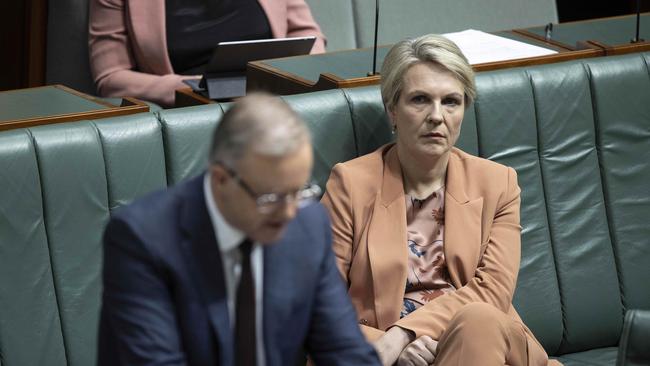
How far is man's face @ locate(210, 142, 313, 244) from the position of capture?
4.55ft

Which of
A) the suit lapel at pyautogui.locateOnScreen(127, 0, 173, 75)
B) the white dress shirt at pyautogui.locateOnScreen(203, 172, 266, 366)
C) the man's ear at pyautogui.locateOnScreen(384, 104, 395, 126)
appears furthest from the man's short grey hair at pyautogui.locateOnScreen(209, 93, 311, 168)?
the suit lapel at pyautogui.locateOnScreen(127, 0, 173, 75)

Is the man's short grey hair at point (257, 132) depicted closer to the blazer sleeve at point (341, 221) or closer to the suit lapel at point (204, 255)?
the suit lapel at point (204, 255)

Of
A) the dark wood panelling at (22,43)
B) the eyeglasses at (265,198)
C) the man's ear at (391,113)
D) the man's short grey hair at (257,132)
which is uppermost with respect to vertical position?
A: the man's short grey hair at (257,132)

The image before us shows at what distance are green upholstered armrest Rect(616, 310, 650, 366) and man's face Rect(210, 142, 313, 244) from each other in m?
0.88

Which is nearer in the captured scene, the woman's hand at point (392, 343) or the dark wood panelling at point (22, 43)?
the woman's hand at point (392, 343)

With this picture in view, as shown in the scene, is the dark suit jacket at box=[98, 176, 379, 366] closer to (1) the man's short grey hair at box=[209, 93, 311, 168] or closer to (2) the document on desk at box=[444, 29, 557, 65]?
(1) the man's short grey hair at box=[209, 93, 311, 168]

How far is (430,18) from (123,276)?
3.03m

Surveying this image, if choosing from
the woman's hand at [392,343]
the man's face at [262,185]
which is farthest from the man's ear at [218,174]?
the woman's hand at [392,343]

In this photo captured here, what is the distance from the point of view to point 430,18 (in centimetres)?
437

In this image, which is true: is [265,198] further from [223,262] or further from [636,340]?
[636,340]

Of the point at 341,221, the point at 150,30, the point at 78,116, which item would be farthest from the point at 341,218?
the point at 150,30

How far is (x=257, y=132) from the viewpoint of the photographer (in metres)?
1.38

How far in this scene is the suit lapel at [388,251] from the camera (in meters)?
2.38

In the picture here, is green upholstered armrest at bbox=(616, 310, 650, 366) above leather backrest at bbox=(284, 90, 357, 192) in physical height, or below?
below
